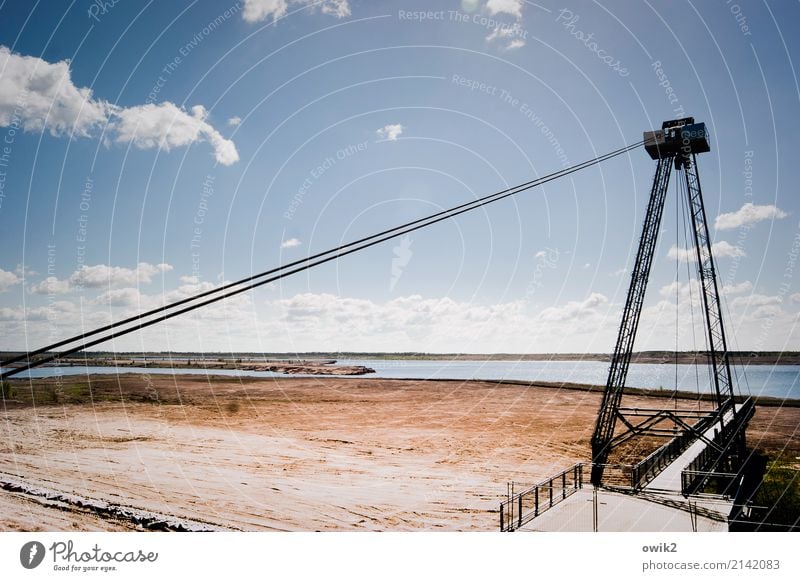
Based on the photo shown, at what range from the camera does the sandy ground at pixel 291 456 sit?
15.0m

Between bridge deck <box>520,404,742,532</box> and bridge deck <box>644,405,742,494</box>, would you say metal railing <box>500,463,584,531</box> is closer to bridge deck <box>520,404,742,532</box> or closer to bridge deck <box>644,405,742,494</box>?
bridge deck <box>520,404,742,532</box>

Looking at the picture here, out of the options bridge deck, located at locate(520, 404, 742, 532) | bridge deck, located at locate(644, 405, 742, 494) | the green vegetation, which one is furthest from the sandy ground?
the green vegetation

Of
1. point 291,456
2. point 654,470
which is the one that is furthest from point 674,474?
point 291,456

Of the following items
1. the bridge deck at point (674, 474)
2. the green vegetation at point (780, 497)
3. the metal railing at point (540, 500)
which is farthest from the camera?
the green vegetation at point (780, 497)

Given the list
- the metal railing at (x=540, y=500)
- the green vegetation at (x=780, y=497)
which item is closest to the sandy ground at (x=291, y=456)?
the metal railing at (x=540, y=500)

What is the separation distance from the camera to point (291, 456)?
2306cm

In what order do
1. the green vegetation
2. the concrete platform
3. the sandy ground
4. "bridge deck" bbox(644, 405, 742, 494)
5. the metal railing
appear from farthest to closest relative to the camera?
1. the sandy ground
2. the green vegetation
3. "bridge deck" bbox(644, 405, 742, 494)
4. the metal railing
5. the concrete platform

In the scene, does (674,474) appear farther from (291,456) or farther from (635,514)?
(291,456)

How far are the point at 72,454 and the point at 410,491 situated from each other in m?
16.5

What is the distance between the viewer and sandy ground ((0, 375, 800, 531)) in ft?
49.3

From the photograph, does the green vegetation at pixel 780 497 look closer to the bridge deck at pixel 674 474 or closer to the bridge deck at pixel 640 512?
the bridge deck at pixel 640 512

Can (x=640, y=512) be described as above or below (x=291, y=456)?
above

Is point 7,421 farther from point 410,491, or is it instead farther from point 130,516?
point 410,491

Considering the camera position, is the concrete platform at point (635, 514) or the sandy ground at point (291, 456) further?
the sandy ground at point (291, 456)
